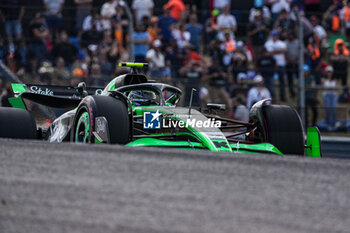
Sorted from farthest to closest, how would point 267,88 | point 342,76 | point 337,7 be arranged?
point 337,7 < point 342,76 < point 267,88

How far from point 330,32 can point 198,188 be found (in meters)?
10.6

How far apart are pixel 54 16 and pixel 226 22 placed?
3177mm

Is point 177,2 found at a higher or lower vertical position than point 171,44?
higher

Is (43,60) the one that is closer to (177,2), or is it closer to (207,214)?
(177,2)

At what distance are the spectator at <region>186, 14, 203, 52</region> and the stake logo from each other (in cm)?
600

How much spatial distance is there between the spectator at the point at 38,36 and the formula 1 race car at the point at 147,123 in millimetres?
4034

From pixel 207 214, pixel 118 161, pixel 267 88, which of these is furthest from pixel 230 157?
pixel 267 88

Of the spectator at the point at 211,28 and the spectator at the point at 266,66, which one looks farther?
the spectator at the point at 211,28

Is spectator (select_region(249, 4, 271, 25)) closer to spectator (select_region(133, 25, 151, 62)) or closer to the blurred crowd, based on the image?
the blurred crowd

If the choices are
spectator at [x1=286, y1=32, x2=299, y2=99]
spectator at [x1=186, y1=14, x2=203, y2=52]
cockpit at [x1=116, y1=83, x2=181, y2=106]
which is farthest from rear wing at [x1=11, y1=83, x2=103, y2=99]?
spectator at [x1=186, y1=14, x2=203, y2=52]

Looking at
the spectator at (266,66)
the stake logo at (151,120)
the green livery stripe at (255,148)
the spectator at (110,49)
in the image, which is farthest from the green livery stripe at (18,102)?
the spectator at (266,66)

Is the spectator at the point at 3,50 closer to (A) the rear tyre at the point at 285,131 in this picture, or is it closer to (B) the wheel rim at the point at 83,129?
(B) the wheel rim at the point at 83,129

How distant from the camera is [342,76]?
10.9 m

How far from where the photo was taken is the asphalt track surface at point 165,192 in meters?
2.29
